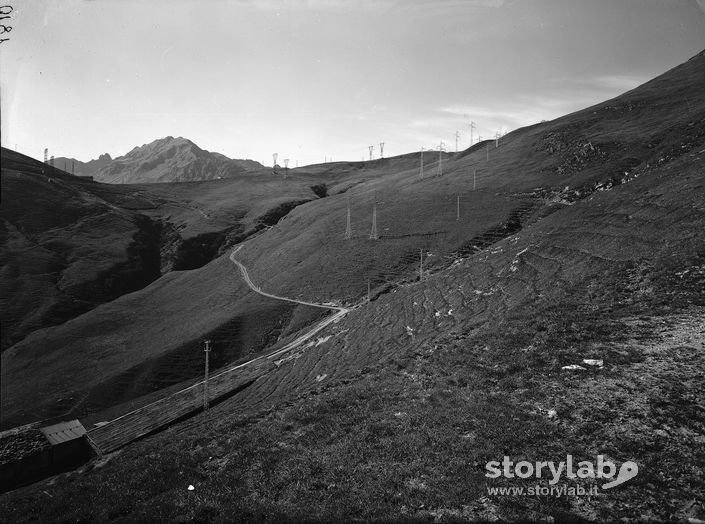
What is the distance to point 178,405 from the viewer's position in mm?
56250

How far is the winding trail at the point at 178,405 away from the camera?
49.2 metres

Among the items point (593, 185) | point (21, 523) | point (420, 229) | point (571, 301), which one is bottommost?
point (21, 523)

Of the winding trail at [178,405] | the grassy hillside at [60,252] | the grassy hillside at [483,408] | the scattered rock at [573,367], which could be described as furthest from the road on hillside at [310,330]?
the grassy hillside at [60,252]

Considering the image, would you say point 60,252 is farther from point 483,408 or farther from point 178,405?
point 483,408

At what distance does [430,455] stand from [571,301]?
2181 centimetres

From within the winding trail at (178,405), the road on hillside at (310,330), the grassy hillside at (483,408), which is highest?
the grassy hillside at (483,408)

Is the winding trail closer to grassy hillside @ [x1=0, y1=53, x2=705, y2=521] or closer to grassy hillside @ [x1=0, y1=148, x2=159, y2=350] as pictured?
grassy hillside @ [x1=0, y1=53, x2=705, y2=521]

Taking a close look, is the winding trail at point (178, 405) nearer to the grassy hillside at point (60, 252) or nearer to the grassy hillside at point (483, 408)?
the grassy hillside at point (483, 408)

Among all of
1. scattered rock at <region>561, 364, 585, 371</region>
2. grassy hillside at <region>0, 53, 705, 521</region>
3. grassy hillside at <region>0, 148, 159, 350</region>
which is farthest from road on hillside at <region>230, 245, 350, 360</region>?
grassy hillside at <region>0, 148, 159, 350</region>

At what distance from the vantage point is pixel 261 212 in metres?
196

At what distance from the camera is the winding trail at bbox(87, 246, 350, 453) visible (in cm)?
4916

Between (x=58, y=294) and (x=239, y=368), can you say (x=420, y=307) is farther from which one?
(x=58, y=294)

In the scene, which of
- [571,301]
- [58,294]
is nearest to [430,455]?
[571,301]

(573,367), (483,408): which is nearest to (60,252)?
(483,408)
